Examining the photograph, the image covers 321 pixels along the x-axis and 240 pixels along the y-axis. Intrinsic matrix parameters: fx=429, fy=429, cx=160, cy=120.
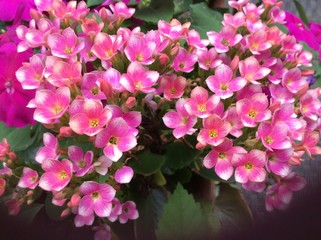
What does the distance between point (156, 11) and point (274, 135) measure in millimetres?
271

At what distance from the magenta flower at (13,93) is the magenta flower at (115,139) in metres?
0.13

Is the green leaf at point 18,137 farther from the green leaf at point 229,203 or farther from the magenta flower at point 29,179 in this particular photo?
the green leaf at point 229,203

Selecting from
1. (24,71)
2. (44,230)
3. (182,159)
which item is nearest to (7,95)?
(24,71)

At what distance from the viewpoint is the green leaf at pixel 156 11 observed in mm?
512

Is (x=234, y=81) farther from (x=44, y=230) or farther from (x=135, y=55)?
(x=44, y=230)

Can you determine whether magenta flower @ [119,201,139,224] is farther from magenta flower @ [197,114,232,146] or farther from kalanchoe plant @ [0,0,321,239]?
magenta flower @ [197,114,232,146]

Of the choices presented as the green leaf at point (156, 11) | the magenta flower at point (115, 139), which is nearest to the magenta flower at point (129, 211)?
the magenta flower at point (115, 139)

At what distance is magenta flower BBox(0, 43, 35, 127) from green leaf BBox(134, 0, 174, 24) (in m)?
0.16

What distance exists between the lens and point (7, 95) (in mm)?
410

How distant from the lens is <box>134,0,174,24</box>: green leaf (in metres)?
0.51

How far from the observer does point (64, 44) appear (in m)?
0.36

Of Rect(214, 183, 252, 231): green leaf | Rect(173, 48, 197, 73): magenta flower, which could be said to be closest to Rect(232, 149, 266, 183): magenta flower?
Rect(173, 48, 197, 73): magenta flower

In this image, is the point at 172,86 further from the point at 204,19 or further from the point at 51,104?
the point at 204,19

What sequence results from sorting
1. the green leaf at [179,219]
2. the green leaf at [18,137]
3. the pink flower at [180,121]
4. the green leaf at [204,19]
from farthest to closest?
the green leaf at [204,19]
the green leaf at [18,137]
the pink flower at [180,121]
the green leaf at [179,219]
